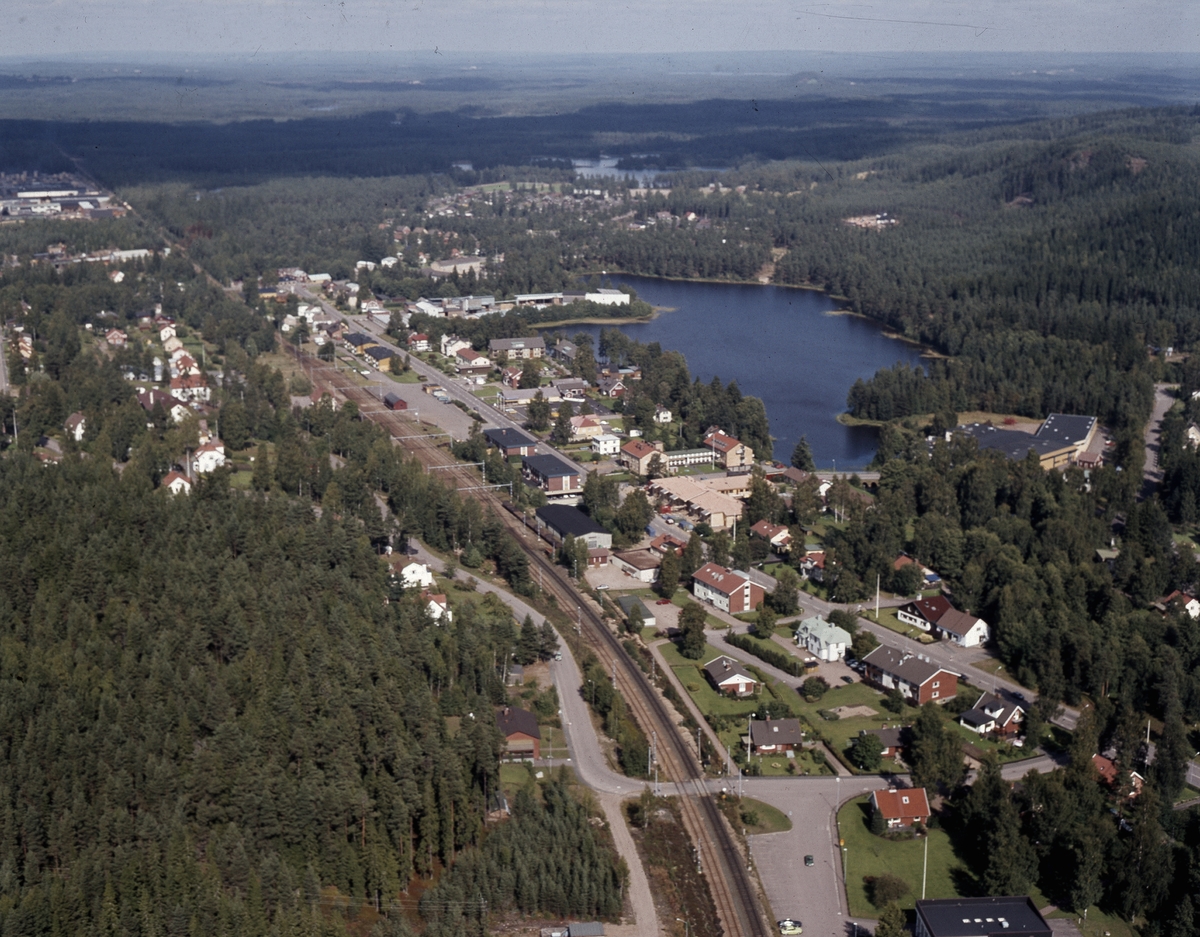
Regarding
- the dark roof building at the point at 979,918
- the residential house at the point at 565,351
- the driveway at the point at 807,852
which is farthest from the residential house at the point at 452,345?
the dark roof building at the point at 979,918

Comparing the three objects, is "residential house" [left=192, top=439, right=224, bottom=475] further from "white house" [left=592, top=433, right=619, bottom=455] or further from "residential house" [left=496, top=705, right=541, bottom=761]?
"residential house" [left=496, top=705, right=541, bottom=761]

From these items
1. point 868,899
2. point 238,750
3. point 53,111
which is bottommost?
point 868,899

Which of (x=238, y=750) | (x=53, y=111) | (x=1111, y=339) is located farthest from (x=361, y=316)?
(x=53, y=111)

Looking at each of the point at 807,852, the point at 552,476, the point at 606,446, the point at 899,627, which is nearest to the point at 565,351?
the point at 606,446

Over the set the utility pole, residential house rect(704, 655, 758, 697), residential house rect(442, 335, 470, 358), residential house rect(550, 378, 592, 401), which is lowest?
the utility pole

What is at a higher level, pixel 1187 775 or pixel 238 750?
pixel 238 750

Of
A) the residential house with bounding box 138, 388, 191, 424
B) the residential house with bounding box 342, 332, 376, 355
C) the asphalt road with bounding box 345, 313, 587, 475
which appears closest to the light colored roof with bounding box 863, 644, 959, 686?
the asphalt road with bounding box 345, 313, 587, 475

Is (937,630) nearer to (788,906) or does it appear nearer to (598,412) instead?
(788,906)

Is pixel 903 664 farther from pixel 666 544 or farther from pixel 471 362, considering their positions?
pixel 471 362
